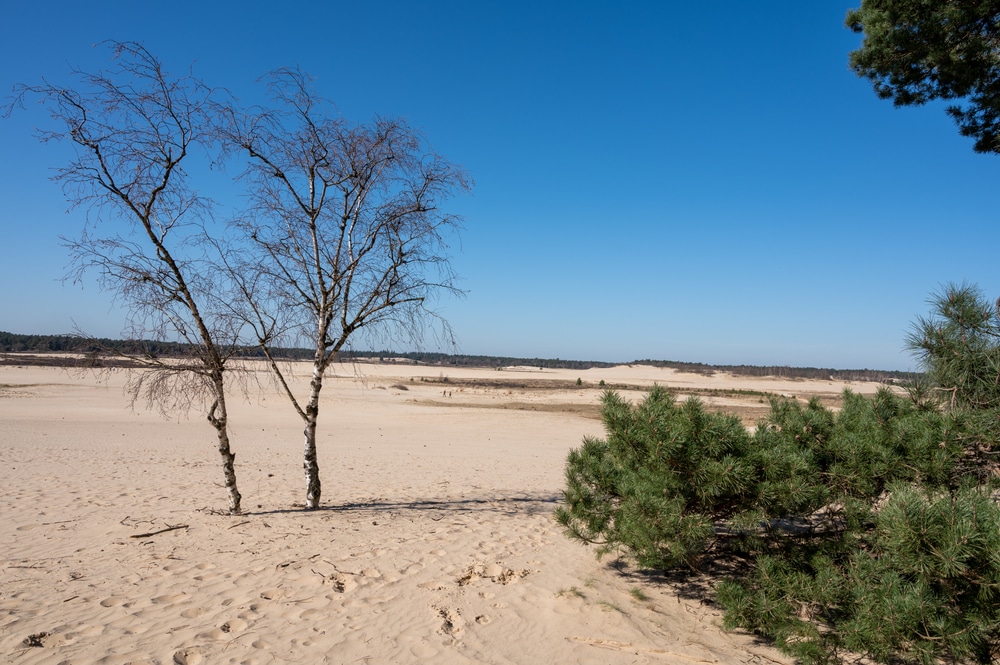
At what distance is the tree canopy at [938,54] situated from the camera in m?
6.71

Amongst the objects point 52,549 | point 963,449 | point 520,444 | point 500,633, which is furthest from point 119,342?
point 520,444

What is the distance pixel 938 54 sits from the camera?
6.89 m

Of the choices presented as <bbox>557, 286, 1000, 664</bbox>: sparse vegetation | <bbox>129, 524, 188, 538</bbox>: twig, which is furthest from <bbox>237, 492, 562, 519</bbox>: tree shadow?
<bbox>557, 286, 1000, 664</bbox>: sparse vegetation

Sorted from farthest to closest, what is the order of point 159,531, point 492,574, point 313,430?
point 313,430, point 159,531, point 492,574

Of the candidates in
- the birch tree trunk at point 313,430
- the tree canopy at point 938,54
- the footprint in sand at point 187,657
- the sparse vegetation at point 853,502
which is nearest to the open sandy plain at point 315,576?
the footprint in sand at point 187,657

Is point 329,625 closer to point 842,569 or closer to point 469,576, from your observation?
point 469,576

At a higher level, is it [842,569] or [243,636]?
[842,569]

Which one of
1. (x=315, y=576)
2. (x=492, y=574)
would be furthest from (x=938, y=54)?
(x=315, y=576)

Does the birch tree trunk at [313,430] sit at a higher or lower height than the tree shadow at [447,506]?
higher

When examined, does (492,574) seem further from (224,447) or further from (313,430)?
(224,447)

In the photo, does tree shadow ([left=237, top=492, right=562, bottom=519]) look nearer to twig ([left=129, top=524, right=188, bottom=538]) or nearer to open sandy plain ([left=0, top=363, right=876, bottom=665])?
open sandy plain ([left=0, top=363, right=876, bottom=665])

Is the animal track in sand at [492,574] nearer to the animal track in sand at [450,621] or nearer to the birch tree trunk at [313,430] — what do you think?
the animal track in sand at [450,621]

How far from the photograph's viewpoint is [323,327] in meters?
8.57

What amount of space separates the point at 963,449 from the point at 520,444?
17.4 meters
